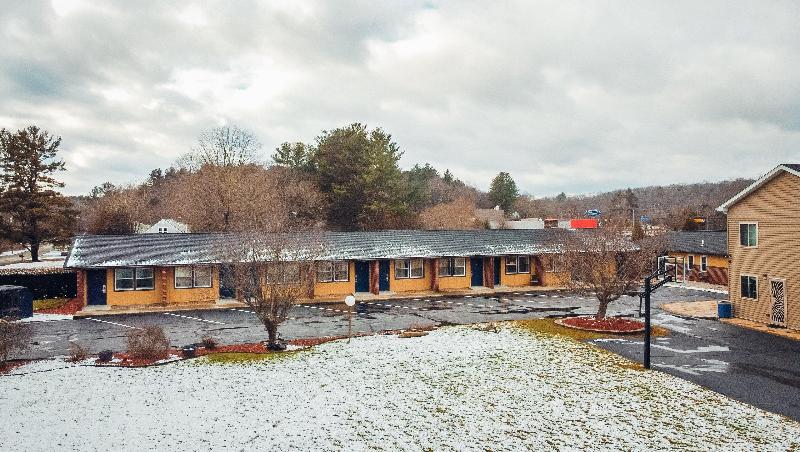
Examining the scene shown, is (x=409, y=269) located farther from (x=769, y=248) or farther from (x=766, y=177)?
(x=766, y=177)

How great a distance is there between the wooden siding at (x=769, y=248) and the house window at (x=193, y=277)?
3012 cm

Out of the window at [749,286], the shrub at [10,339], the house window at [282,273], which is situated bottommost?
the shrub at [10,339]

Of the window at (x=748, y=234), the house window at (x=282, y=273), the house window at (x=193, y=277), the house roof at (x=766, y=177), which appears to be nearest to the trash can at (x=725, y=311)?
the window at (x=748, y=234)

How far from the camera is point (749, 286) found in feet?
83.8

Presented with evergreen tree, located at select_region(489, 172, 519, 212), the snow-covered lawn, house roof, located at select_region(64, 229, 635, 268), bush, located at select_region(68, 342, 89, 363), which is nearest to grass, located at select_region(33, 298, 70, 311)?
house roof, located at select_region(64, 229, 635, 268)

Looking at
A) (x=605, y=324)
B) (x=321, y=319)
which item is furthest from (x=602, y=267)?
(x=321, y=319)

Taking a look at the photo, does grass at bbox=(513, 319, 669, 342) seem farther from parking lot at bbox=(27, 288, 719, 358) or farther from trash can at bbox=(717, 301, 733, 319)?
trash can at bbox=(717, 301, 733, 319)

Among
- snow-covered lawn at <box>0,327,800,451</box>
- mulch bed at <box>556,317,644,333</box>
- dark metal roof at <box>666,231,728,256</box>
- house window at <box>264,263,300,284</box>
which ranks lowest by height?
snow-covered lawn at <box>0,327,800,451</box>

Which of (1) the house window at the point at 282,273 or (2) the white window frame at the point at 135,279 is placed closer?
(1) the house window at the point at 282,273

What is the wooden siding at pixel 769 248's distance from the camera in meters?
23.1

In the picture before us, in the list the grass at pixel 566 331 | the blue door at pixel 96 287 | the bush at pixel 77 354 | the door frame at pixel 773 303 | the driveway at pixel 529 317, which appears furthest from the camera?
the blue door at pixel 96 287

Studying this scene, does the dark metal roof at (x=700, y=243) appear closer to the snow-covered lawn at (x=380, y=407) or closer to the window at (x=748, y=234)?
the window at (x=748, y=234)

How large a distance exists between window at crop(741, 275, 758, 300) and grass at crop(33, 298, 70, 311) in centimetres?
3813

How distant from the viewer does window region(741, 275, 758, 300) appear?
2512 centimetres
